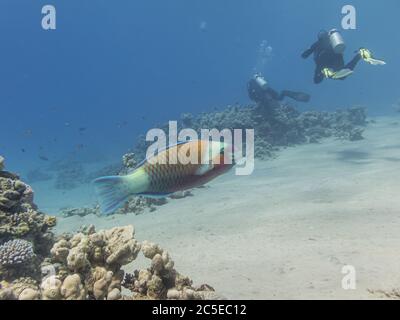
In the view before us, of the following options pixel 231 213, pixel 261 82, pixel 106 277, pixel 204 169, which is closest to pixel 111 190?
pixel 204 169

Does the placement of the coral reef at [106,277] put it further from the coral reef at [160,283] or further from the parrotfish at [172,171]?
the parrotfish at [172,171]

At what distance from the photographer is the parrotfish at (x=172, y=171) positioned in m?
2.46

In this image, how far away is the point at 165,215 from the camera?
8.26 metres

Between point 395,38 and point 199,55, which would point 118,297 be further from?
point 199,55

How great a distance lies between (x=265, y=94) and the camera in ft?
50.8

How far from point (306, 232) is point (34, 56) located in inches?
7448

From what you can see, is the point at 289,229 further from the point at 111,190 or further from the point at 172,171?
the point at 111,190

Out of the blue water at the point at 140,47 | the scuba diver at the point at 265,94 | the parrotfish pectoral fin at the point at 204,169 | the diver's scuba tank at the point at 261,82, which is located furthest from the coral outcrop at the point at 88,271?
the blue water at the point at 140,47

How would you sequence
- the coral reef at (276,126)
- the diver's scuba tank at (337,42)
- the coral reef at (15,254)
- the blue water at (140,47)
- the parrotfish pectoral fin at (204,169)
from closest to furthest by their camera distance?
the parrotfish pectoral fin at (204,169) → the coral reef at (15,254) → the diver's scuba tank at (337,42) → the coral reef at (276,126) → the blue water at (140,47)

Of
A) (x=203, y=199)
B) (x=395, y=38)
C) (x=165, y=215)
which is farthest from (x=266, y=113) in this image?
(x=395, y=38)

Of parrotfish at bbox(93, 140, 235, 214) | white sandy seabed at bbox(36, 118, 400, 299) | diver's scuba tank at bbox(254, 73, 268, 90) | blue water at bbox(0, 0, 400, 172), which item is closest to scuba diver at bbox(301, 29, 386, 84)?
white sandy seabed at bbox(36, 118, 400, 299)

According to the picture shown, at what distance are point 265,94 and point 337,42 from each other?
20.0 ft

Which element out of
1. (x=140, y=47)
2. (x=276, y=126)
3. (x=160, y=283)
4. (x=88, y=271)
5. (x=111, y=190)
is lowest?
(x=160, y=283)

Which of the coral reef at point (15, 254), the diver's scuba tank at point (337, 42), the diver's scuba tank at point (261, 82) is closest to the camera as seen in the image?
the coral reef at point (15, 254)
